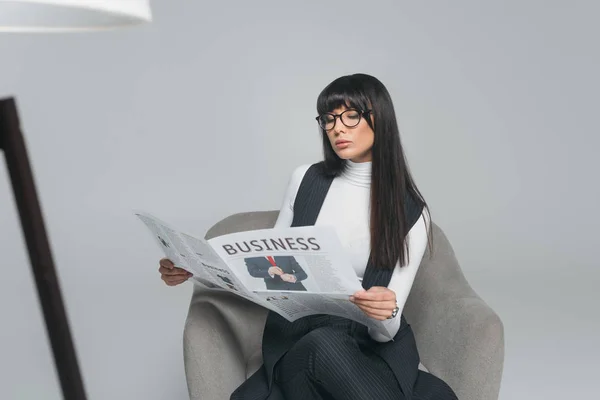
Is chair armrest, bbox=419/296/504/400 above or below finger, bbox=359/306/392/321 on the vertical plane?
below

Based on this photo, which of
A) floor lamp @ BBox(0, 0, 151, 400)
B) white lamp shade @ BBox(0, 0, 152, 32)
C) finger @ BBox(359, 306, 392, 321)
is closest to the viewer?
floor lamp @ BBox(0, 0, 151, 400)

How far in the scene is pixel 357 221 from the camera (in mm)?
2479

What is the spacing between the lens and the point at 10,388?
329 centimetres

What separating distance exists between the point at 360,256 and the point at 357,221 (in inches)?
3.7

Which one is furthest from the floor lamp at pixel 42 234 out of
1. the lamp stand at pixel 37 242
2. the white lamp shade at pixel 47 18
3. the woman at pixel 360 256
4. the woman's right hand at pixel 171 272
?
the woman's right hand at pixel 171 272

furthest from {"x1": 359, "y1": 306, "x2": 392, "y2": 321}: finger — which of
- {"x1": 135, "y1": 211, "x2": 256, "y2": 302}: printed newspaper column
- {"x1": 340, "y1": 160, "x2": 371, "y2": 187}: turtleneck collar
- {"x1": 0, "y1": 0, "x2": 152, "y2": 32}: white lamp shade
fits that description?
{"x1": 0, "y1": 0, "x2": 152, "y2": 32}: white lamp shade

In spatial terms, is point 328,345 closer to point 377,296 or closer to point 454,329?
point 377,296

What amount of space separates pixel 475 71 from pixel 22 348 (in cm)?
244

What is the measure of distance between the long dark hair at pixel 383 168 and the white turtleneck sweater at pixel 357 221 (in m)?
0.03

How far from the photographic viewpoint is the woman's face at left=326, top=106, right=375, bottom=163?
2.40 metres

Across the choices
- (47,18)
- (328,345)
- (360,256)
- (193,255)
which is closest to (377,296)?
(328,345)

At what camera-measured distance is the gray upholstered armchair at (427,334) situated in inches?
91.9

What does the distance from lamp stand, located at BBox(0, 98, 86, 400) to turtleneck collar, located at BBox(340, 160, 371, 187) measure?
154 cm

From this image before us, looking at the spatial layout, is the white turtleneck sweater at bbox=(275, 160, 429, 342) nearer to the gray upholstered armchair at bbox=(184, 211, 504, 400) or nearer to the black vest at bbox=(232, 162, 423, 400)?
the black vest at bbox=(232, 162, 423, 400)
